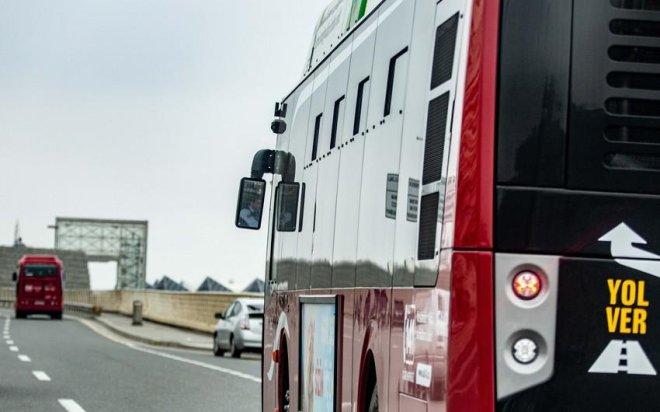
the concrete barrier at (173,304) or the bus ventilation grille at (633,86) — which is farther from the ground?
the bus ventilation grille at (633,86)

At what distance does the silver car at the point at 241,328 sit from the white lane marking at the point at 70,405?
14.4 m

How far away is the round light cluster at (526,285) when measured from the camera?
581 cm

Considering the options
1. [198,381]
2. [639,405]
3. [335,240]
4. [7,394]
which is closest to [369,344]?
[335,240]

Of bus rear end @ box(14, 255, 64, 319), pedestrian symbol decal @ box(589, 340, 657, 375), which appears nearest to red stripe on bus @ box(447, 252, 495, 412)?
pedestrian symbol decal @ box(589, 340, 657, 375)

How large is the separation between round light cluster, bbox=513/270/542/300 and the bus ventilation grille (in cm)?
56

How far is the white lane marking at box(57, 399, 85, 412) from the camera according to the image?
1675cm

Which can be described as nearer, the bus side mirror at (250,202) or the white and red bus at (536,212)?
the white and red bus at (536,212)

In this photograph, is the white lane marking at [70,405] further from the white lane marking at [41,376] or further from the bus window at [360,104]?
the bus window at [360,104]

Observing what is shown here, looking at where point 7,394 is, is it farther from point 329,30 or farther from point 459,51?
point 459,51

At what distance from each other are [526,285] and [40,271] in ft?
228

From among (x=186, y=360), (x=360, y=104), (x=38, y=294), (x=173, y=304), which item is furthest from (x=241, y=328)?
(x=38, y=294)

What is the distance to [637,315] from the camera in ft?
19.1

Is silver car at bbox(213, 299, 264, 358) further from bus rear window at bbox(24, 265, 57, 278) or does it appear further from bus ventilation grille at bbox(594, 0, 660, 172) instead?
bus rear window at bbox(24, 265, 57, 278)

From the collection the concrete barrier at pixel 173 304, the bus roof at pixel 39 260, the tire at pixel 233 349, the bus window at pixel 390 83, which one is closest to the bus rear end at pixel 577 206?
the bus window at pixel 390 83
